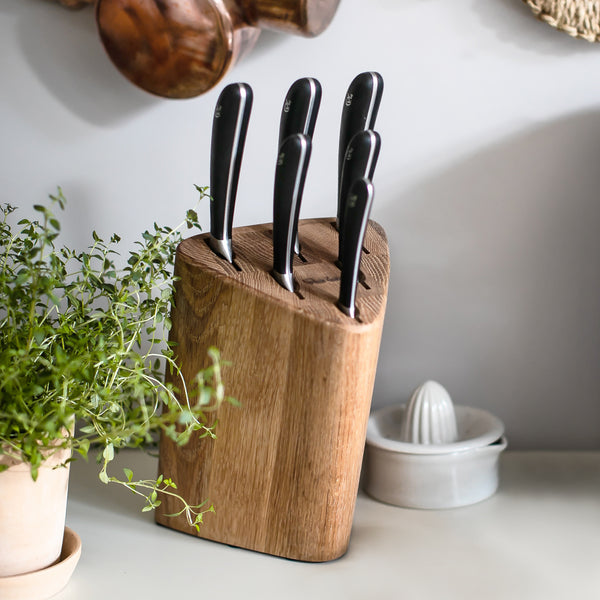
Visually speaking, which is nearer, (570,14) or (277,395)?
(277,395)

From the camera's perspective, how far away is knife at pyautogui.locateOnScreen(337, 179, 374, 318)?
48 cm

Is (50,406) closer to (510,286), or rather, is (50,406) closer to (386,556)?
(386,556)

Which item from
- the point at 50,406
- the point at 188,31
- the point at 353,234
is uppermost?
the point at 188,31

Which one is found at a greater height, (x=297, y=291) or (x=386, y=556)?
(x=297, y=291)

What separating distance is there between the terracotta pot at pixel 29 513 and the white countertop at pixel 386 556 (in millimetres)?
40

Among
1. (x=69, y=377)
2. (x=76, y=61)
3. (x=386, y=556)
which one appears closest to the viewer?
(x=69, y=377)

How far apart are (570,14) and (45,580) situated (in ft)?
2.03

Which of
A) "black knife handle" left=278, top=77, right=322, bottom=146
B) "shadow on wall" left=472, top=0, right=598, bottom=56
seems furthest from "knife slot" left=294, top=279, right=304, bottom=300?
"shadow on wall" left=472, top=0, right=598, bottom=56

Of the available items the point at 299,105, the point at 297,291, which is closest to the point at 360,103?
the point at 299,105

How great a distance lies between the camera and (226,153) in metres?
0.52

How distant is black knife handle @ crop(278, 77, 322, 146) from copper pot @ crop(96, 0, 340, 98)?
0.31 feet

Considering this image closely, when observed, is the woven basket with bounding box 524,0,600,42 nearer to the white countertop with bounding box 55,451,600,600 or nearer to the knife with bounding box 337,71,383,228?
→ the knife with bounding box 337,71,383,228

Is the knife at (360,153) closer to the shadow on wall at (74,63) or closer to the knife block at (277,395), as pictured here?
the knife block at (277,395)

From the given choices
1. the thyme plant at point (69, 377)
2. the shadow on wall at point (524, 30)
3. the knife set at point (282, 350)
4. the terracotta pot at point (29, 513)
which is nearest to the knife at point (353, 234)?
the knife set at point (282, 350)
